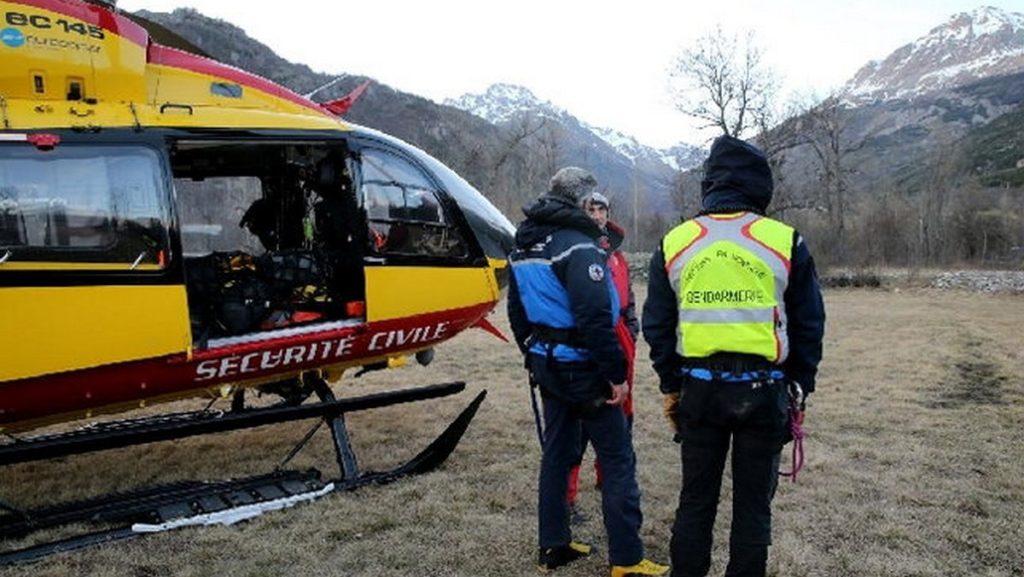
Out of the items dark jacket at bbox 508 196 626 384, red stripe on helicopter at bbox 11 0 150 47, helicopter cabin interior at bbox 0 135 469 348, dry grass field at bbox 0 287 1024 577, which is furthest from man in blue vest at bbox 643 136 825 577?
red stripe on helicopter at bbox 11 0 150 47

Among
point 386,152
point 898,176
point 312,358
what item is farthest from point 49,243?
point 898,176

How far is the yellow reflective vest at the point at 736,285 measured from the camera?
10.3 ft

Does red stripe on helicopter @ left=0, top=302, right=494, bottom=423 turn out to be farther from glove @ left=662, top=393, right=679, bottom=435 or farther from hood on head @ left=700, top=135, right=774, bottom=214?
hood on head @ left=700, top=135, right=774, bottom=214

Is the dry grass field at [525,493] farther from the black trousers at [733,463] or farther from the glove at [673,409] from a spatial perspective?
the glove at [673,409]

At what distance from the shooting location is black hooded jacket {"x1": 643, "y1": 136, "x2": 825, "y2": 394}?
10.5ft

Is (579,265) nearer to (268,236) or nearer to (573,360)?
(573,360)

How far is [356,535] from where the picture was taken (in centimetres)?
475

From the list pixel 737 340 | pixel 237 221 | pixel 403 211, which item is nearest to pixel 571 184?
pixel 737 340

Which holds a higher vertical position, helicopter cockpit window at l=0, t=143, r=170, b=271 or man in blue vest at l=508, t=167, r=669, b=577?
helicopter cockpit window at l=0, t=143, r=170, b=271

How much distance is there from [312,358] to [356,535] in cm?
134

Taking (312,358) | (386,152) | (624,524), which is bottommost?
(624,524)

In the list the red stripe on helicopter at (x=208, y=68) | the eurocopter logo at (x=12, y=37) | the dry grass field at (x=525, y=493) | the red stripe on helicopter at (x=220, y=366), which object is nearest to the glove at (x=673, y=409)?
the dry grass field at (x=525, y=493)

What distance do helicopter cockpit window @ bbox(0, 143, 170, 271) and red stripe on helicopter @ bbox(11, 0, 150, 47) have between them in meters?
0.89

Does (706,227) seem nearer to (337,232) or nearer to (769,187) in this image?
(769,187)
